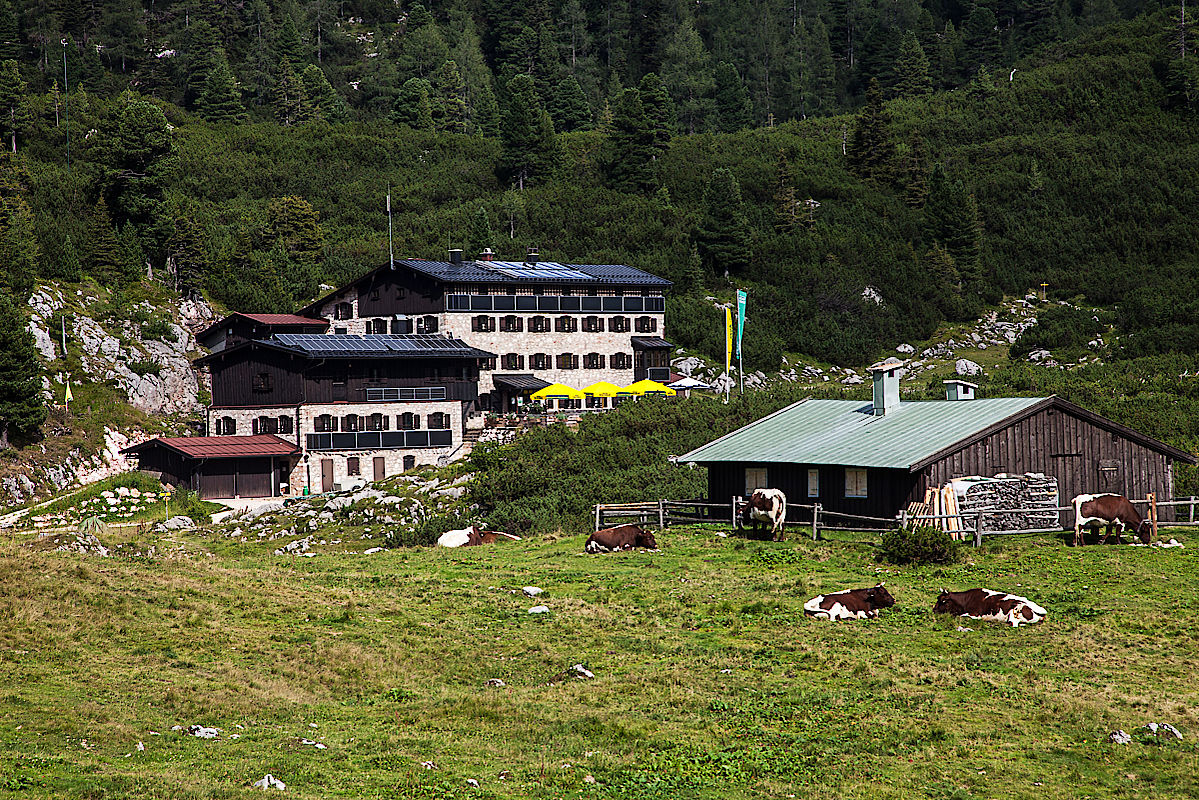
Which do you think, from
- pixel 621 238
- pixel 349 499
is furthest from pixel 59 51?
pixel 349 499

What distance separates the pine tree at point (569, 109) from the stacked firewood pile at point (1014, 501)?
12199cm

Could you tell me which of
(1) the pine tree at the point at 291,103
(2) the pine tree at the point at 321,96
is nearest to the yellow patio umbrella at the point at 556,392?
(1) the pine tree at the point at 291,103

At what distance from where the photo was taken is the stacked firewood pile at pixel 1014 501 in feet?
112

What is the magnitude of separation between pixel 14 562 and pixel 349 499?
106ft

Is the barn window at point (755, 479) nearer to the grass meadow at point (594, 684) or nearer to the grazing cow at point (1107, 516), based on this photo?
the grass meadow at point (594, 684)

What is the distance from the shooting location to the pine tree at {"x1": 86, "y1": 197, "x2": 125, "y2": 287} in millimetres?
75812

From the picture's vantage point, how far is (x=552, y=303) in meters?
79.3

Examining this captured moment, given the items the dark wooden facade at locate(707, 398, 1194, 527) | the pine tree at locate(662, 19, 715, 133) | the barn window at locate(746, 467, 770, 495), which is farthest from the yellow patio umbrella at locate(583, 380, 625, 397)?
the pine tree at locate(662, 19, 715, 133)

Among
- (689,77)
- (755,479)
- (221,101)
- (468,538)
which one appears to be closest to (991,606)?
(755,479)

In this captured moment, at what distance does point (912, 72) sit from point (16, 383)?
12828 centimetres

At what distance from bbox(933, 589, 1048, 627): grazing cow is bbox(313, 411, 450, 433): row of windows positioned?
46268mm

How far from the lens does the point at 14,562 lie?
23.4 metres

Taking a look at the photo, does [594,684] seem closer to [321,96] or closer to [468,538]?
[468,538]

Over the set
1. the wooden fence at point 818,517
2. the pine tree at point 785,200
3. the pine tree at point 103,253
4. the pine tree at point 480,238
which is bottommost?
the wooden fence at point 818,517
